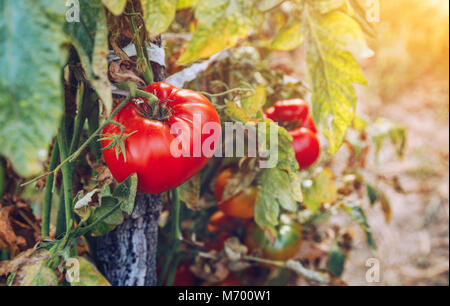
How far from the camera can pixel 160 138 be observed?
1.48ft

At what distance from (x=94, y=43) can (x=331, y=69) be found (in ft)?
0.91

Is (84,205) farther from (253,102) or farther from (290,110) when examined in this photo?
(290,110)

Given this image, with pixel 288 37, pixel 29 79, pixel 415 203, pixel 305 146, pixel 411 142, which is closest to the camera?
pixel 29 79

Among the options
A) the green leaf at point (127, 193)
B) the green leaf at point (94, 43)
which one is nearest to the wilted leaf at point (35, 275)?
the green leaf at point (127, 193)

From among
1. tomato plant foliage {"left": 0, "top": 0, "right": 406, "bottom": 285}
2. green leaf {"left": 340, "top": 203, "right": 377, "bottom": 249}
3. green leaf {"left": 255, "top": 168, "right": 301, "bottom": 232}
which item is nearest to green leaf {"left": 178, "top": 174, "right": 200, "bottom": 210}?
tomato plant foliage {"left": 0, "top": 0, "right": 406, "bottom": 285}

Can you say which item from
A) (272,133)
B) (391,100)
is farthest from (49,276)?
(391,100)

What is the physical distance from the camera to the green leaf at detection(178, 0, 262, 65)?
1.18 feet

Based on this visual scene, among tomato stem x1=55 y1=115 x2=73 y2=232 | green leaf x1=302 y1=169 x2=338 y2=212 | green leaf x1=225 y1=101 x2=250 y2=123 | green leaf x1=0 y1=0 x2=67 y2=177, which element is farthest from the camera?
green leaf x1=302 y1=169 x2=338 y2=212

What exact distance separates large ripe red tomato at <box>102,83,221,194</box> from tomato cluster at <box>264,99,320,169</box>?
12.1 inches

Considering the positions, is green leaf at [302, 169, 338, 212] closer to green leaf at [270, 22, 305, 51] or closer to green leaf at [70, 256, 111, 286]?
green leaf at [270, 22, 305, 51]

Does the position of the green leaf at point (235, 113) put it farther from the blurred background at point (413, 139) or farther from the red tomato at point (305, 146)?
the blurred background at point (413, 139)

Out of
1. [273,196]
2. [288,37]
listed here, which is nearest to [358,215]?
[273,196]

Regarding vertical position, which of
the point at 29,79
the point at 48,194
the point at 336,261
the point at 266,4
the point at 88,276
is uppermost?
the point at 266,4
